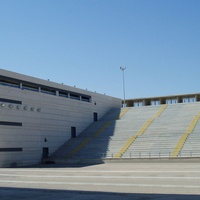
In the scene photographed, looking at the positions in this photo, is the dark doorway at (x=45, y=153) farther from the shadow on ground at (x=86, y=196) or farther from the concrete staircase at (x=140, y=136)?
the shadow on ground at (x=86, y=196)

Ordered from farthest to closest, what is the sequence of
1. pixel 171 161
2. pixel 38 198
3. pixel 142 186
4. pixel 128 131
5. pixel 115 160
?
pixel 128 131 < pixel 115 160 < pixel 171 161 < pixel 142 186 < pixel 38 198

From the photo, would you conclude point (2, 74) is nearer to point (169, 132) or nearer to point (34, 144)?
point (34, 144)

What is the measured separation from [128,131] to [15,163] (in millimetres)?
17104

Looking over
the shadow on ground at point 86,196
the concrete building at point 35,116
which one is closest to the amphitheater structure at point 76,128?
the concrete building at point 35,116

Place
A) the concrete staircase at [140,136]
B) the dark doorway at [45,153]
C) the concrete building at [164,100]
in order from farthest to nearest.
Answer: the concrete building at [164,100]
the dark doorway at [45,153]
the concrete staircase at [140,136]

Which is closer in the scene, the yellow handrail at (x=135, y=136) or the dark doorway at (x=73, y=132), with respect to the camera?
the yellow handrail at (x=135, y=136)

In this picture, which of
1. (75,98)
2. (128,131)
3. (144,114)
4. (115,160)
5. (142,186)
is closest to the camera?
(142,186)

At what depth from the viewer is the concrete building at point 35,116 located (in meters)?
39.6

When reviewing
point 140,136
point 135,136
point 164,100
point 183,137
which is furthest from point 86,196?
point 164,100

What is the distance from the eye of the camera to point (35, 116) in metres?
44.0

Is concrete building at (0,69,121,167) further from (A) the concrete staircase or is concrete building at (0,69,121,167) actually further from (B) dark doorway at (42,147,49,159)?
(A) the concrete staircase

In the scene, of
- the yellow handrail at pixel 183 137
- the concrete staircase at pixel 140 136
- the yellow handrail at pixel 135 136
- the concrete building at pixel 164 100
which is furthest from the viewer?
the concrete building at pixel 164 100

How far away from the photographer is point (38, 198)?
1466cm

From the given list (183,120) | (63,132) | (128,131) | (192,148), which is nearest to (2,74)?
(63,132)
